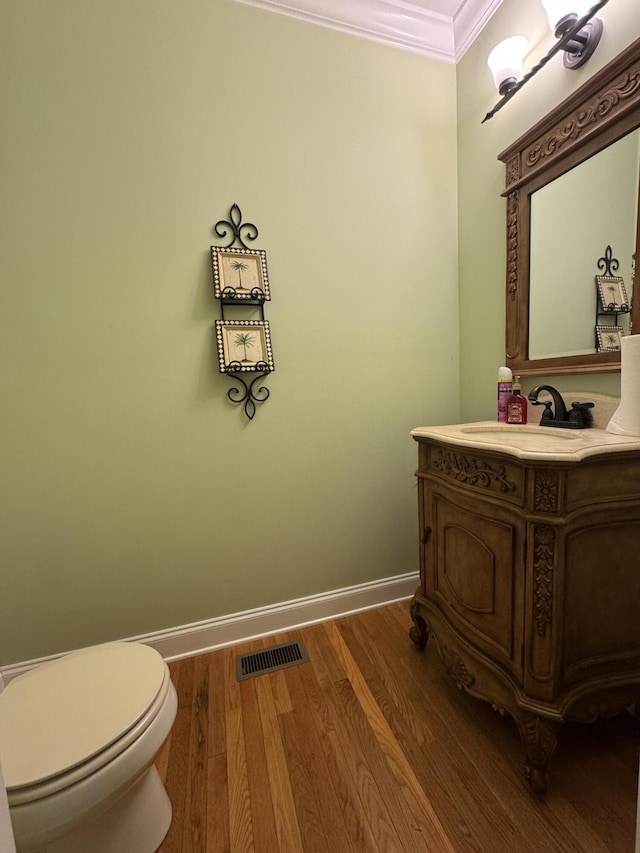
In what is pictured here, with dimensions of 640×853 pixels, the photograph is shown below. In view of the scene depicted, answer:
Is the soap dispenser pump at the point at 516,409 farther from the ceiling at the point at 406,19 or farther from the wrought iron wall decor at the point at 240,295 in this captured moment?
the ceiling at the point at 406,19

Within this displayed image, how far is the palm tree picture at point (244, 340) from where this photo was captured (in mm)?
1352

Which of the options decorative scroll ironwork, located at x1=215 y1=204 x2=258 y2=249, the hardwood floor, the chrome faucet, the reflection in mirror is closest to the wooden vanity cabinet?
the hardwood floor

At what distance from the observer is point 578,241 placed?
116 cm

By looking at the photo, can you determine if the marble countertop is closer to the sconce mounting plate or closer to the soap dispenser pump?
the soap dispenser pump

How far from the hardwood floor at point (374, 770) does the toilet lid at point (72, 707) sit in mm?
410

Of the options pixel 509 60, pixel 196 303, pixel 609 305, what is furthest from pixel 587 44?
pixel 196 303

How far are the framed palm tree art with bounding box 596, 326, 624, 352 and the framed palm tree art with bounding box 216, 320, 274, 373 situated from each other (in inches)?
45.6

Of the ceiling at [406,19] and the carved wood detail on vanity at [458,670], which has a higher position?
the ceiling at [406,19]

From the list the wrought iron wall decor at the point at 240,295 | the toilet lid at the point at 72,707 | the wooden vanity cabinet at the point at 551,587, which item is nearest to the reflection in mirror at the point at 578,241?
the wooden vanity cabinet at the point at 551,587

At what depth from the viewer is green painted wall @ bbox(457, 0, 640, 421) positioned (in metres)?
1.19

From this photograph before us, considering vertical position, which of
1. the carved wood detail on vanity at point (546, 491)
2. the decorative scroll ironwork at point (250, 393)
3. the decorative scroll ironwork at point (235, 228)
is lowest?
the carved wood detail on vanity at point (546, 491)

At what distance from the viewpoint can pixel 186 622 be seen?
144 centimetres

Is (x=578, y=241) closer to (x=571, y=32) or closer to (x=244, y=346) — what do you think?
(x=571, y=32)

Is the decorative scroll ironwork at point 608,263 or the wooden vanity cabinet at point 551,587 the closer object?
the wooden vanity cabinet at point 551,587
